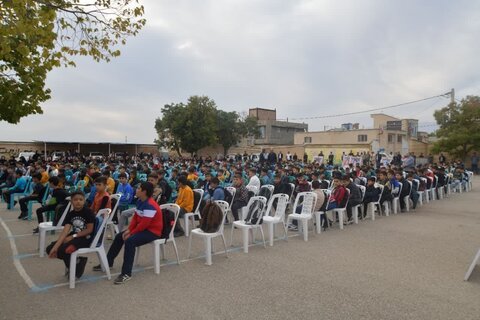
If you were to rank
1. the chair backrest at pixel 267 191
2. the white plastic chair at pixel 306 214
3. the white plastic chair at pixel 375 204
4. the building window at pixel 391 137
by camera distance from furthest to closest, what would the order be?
the building window at pixel 391 137
the white plastic chair at pixel 375 204
the chair backrest at pixel 267 191
the white plastic chair at pixel 306 214

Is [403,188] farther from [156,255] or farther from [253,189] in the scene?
[156,255]

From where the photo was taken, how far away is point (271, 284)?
4738 mm

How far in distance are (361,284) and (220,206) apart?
2556mm

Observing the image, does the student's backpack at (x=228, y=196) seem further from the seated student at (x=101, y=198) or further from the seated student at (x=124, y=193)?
the seated student at (x=101, y=198)

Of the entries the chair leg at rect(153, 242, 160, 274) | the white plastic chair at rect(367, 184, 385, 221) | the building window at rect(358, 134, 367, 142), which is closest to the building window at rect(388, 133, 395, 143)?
the building window at rect(358, 134, 367, 142)

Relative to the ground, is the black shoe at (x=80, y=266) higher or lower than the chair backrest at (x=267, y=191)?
lower

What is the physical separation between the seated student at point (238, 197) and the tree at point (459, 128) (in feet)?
85.4

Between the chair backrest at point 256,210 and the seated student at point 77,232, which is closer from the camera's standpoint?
the seated student at point 77,232

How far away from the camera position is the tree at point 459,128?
28438 millimetres

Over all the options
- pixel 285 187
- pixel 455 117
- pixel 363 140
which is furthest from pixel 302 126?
pixel 285 187

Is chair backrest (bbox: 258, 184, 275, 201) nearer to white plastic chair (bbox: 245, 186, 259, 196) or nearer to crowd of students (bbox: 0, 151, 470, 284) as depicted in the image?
crowd of students (bbox: 0, 151, 470, 284)

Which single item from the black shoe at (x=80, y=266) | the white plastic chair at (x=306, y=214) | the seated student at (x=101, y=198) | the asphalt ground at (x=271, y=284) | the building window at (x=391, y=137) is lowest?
the asphalt ground at (x=271, y=284)

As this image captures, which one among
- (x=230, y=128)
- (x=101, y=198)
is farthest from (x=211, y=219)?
(x=230, y=128)

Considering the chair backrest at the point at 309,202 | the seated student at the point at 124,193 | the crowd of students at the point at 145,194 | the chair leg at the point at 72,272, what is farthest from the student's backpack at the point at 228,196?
the chair leg at the point at 72,272
